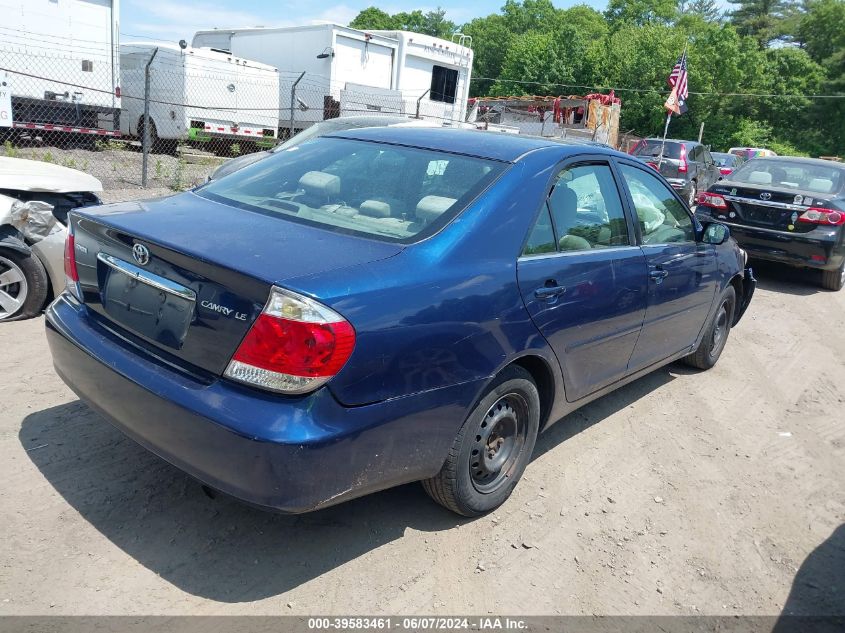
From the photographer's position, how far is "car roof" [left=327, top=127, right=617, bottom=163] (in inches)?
140

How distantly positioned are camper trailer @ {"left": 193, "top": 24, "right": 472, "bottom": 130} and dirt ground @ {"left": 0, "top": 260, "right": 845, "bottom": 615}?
14.8 m

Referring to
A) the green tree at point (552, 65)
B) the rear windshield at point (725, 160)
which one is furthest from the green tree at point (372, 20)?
the rear windshield at point (725, 160)

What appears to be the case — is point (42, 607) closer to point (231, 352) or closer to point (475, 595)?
point (231, 352)

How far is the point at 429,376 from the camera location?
2768 millimetres

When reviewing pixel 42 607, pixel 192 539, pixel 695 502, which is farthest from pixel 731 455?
pixel 42 607

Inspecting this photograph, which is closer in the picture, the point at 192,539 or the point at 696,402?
the point at 192,539

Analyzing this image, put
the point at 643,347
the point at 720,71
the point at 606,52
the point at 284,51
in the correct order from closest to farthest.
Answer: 1. the point at 643,347
2. the point at 284,51
3. the point at 720,71
4. the point at 606,52

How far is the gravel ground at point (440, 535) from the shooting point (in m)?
2.77

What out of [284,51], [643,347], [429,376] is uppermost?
→ [284,51]

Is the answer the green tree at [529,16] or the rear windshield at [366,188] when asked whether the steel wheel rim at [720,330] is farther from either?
the green tree at [529,16]

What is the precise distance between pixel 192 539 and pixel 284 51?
1931 centimetres

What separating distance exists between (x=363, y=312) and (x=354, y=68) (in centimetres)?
1832

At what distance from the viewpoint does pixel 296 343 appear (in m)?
2.44

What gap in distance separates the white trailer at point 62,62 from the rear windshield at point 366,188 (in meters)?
11.9
